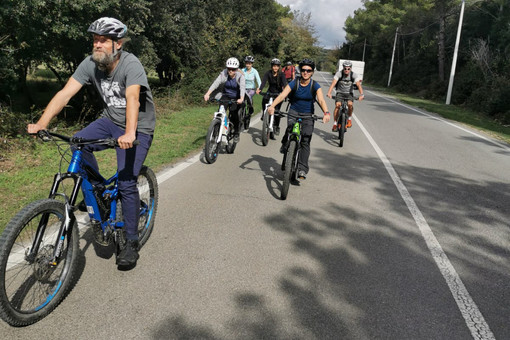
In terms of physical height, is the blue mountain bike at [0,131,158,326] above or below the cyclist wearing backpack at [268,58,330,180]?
below

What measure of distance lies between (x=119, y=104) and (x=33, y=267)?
1.46 metres

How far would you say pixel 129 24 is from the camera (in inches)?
552

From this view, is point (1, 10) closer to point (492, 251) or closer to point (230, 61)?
point (230, 61)

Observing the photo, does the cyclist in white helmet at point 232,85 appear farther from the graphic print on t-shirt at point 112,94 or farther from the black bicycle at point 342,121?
the graphic print on t-shirt at point 112,94

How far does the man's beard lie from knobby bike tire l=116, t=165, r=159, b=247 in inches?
45.2

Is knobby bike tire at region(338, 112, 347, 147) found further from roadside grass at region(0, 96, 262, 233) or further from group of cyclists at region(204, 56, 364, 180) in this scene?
roadside grass at region(0, 96, 262, 233)

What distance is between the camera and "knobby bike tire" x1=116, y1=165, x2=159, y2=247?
397 cm

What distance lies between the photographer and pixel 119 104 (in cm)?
339

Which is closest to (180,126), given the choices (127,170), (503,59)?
(127,170)

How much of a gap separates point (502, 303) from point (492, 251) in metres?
1.14

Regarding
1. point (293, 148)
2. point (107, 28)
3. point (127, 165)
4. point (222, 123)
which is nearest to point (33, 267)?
point (127, 165)

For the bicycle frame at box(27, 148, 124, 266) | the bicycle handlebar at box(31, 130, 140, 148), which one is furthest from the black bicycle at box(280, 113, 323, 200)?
the bicycle handlebar at box(31, 130, 140, 148)

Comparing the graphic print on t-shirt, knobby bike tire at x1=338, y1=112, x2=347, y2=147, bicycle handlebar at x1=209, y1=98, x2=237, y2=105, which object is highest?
the graphic print on t-shirt

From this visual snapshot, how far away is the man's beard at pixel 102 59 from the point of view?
3018 mm
